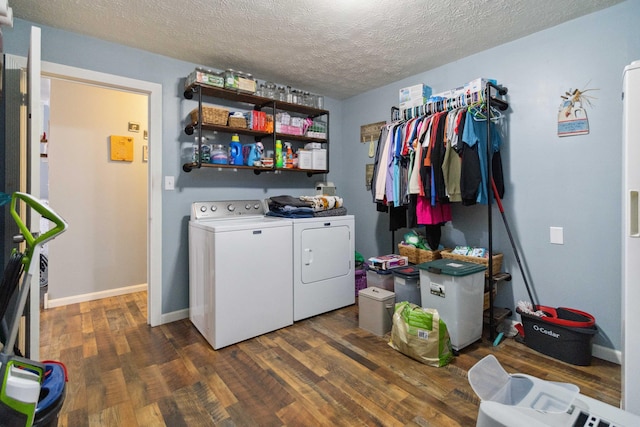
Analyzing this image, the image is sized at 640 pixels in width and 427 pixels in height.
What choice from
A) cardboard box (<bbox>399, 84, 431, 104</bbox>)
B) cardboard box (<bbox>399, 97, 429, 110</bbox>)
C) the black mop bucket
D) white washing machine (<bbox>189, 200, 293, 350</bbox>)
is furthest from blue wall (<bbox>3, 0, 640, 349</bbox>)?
white washing machine (<bbox>189, 200, 293, 350</bbox>)

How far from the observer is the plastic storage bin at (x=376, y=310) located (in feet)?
7.86

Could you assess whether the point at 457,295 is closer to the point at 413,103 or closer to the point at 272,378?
the point at 272,378

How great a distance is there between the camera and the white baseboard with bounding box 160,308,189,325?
2.69 m

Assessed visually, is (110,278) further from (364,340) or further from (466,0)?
(466,0)

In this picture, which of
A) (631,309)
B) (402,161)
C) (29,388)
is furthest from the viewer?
(402,161)

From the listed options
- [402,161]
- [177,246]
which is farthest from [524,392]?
[177,246]

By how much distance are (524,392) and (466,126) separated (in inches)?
68.1

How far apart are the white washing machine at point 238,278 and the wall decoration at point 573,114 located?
2.13m

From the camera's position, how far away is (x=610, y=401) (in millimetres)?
1620

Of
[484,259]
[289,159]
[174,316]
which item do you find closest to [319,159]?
[289,159]

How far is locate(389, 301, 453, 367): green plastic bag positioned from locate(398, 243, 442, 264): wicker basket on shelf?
67cm

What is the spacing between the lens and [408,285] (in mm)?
2424

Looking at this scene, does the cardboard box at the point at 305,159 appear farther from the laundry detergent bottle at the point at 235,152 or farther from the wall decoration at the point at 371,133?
the wall decoration at the point at 371,133

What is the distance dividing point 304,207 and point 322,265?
1.80 feet
